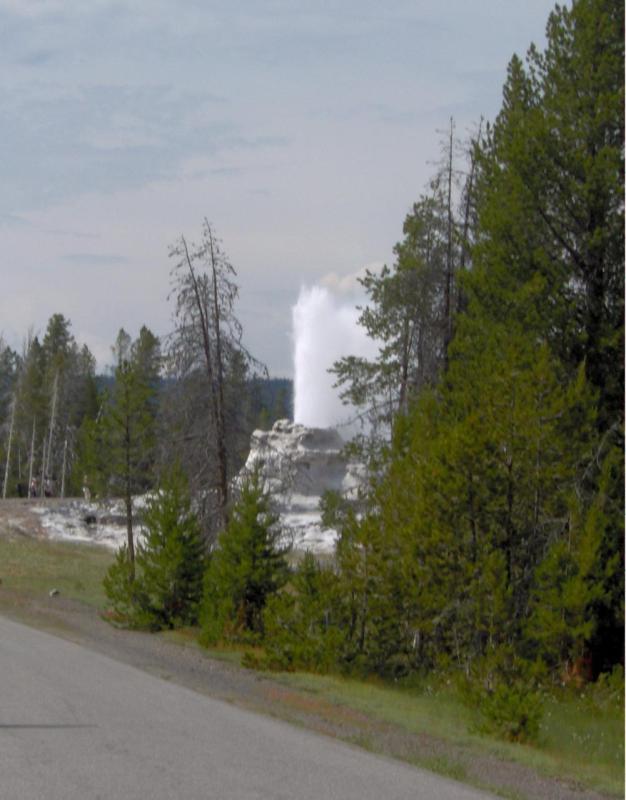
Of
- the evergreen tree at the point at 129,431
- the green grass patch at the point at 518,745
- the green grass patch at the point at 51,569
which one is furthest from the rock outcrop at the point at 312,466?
the green grass patch at the point at 518,745

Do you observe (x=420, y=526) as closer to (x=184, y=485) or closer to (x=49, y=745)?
(x=184, y=485)

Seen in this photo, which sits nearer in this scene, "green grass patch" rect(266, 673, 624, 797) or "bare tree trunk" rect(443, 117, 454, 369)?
"green grass patch" rect(266, 673, 624, 797)

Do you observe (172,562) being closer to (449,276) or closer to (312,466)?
(449,276)

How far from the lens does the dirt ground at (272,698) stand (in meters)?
11.3

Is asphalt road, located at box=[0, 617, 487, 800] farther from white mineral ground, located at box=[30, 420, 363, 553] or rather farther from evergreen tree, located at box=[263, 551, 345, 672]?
white mineral ground, located at box=[30, 420, 363, 553]

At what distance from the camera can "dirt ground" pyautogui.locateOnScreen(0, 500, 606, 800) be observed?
11.3m

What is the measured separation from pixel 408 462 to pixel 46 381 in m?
68.0

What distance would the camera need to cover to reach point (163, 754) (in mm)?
9953

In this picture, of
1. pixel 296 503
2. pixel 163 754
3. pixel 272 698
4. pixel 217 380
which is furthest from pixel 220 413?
pixel 296 503

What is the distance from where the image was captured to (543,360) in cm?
2077

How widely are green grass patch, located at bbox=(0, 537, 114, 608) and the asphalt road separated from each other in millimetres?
16415

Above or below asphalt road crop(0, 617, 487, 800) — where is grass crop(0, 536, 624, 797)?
below

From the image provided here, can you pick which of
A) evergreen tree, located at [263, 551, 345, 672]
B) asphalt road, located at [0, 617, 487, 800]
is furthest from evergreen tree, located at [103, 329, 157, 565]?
asphalt road, located at [0, 617, 487, 800]

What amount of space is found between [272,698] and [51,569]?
1029 inches
